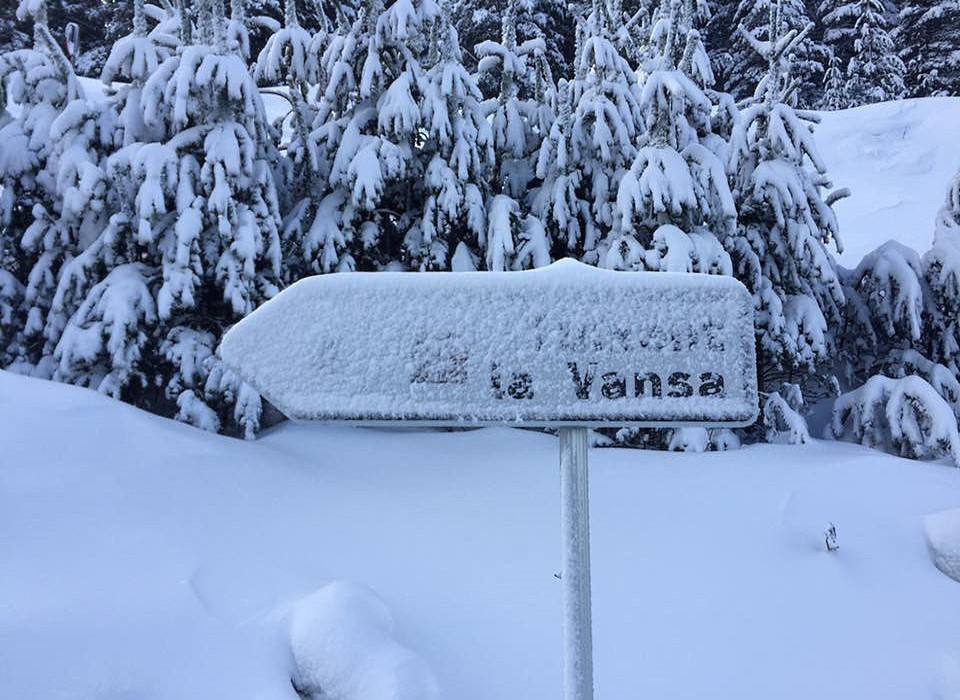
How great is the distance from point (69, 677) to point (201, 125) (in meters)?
5.19

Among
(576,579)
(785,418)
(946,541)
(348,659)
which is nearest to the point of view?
(576,579)

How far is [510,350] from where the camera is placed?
1604mm

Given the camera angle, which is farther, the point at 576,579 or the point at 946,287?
the point at 946,287

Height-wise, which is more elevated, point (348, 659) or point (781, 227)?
point (781, 227)

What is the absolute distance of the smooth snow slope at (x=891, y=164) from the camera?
18.1 meters

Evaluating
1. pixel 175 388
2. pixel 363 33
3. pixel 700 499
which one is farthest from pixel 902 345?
pixel 175 388

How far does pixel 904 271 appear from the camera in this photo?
780 cm

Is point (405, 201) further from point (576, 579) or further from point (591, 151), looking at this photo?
point (576, 579)

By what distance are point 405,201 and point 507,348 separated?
6461mm

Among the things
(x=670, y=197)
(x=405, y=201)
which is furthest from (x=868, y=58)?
(x=405, y=201)

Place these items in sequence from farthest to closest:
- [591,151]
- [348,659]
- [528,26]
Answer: [528,26]
[591,151]
[348,659]

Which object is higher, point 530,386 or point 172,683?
point 530,386

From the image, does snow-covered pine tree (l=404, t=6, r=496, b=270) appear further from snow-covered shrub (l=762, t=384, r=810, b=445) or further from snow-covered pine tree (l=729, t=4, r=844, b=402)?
snow-covered shrub (l=762, t=384, r=810, b=445)

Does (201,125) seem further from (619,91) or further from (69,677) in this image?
(69,677)
